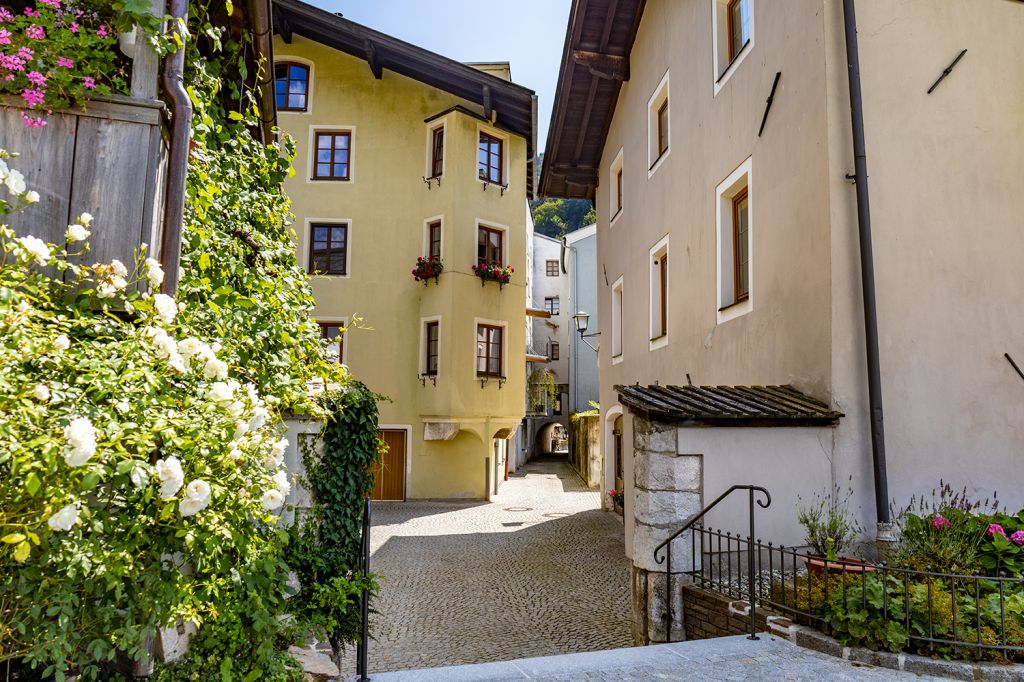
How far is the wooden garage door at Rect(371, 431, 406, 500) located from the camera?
16.7 m

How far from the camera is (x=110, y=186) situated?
139 inches

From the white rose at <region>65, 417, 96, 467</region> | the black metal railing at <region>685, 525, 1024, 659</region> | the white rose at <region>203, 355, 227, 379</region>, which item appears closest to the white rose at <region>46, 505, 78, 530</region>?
the white rose at <region>65, 417, 96, 467</region>

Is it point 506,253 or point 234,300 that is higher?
point 506,253

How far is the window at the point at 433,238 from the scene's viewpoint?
1688 centimetres

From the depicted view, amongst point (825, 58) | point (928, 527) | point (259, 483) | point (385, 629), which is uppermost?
point (825, 58)

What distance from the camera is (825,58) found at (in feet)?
20.1

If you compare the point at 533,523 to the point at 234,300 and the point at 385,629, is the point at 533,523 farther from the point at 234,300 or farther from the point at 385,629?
the point at 234,300

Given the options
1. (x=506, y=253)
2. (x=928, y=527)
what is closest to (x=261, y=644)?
(x=928, y=527)

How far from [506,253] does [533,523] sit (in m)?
7.24

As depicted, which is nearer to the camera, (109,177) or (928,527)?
(109,177)

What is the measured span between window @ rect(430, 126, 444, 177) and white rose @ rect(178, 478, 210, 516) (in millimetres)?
15229

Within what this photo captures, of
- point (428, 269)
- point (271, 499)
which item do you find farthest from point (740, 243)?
point (428, 269)

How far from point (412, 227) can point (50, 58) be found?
13769mm

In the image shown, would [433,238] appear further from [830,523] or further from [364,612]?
[364,612]
